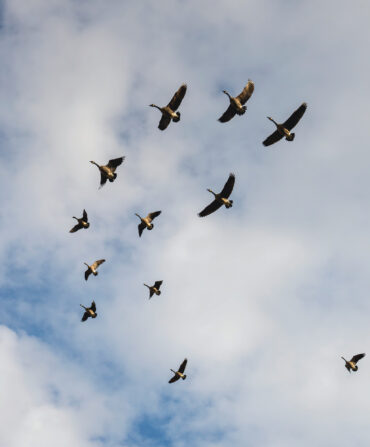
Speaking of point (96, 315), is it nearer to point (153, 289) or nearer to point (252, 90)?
point (153, 289)

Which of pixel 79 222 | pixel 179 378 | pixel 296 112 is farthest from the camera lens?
pixel 179 378

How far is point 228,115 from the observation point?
39.6 m

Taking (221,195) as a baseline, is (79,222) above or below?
above

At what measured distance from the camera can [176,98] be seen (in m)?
40.4

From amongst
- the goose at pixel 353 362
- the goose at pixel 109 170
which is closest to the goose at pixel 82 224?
the goose at pixel 109 170

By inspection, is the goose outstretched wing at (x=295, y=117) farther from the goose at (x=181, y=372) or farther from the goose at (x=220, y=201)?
the goose at (x=181, y=372)

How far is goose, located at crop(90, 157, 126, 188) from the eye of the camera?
140ft

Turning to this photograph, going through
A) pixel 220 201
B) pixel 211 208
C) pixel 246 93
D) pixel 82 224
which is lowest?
pixel 220 201

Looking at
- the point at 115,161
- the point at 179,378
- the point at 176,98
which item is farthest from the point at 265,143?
the point at 179,378

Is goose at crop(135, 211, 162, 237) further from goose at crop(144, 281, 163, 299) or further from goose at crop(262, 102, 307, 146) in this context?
goose at crop(262, 102, 307, 146)

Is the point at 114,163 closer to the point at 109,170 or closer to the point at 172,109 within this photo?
the point at 109,170

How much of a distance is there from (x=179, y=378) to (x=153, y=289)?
9.50 meters

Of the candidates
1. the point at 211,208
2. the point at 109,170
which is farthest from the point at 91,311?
the point at 211,208

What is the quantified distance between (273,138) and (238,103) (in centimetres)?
355
